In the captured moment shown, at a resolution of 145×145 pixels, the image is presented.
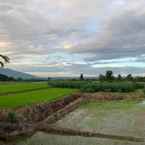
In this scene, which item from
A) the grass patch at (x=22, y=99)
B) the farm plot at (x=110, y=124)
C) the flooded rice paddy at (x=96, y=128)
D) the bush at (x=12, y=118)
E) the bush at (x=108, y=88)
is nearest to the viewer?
the flooded rice paddy at (x=96, y=128)

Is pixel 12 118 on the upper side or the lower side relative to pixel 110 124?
upper

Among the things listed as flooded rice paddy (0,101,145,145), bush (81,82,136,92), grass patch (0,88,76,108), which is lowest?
flooded rice paddy (0,101,145,145)

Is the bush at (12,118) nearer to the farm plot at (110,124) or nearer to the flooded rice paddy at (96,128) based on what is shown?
the flooded rice paddy at (96,128)

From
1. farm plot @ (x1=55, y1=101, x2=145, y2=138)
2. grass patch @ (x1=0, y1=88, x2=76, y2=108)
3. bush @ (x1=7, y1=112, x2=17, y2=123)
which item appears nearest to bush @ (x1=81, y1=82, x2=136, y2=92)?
grass patch @ (x1=0, y1=88, x2=76, y2=108)

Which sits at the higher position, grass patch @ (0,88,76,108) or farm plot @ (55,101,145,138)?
grass patch @ (0,88,76,108)

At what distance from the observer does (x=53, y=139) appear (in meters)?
7.64

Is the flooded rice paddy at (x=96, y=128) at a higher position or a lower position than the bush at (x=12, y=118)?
lower

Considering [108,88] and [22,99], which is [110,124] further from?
[108,88]

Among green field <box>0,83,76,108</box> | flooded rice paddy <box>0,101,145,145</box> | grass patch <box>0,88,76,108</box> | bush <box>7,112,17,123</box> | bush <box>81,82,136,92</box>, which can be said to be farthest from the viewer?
bush <box>81,82,136,92</box>

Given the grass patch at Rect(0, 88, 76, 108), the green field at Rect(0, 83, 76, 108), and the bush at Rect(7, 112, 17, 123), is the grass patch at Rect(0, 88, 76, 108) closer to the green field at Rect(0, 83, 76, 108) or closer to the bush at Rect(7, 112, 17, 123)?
the green field at Rect(0, 83, 76, 108)

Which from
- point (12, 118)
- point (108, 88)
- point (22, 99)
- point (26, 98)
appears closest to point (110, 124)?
point (12, 118)

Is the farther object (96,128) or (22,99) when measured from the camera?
(22,99)

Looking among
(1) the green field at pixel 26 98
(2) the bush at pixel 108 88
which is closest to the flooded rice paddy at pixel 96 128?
(1) the green field at pixel 26 98

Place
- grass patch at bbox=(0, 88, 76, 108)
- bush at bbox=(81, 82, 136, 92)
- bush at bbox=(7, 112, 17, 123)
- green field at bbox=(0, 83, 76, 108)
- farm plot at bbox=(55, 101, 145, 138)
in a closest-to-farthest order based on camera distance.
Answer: farm plot at bbox=(55, 101, 145, 138)
bush at bbox=(7, 112, 17, 123)
grass patch at bbox=(0, 88, 76, 108)
green field at bbox=(0, 83, 76, 108)
bush at bbox=(81, 82, 136, 92)
